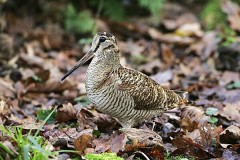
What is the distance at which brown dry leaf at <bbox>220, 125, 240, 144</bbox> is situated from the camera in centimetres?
489

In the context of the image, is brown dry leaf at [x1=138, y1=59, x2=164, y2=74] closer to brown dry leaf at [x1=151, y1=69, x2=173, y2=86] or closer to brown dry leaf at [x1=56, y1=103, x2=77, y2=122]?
brown dry leaf at [x1=151, y1=69, x2=173, y2=86]

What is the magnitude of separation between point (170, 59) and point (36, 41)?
2.19 meters

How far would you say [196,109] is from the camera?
225 inches

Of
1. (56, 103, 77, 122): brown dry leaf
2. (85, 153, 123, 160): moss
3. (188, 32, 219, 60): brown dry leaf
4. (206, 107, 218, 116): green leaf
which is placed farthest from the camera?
(188, 32, 219, 60): brown dry leaf

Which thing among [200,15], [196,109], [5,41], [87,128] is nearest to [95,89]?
[87,128]

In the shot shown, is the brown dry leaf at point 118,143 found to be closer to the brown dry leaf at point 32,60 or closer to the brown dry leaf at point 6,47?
the brown dry leaf at point 32,60

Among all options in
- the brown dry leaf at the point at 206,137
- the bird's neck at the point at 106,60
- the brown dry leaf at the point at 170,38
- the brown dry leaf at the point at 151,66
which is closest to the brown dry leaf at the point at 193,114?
the brown dry leaf at the point at 206,137

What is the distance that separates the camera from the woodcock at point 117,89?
4.94 metres

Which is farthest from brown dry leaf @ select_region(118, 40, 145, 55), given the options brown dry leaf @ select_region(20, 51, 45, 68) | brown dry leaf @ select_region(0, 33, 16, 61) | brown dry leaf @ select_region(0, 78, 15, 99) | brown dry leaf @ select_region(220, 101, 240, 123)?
brown dry leaf @ select_region(220, 101, 240, 123)

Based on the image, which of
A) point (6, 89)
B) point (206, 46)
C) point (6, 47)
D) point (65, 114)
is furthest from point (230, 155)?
point (206, 46)

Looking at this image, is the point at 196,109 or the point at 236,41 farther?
the point at 236,41

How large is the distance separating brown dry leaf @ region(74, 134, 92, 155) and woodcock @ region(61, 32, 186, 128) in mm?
528

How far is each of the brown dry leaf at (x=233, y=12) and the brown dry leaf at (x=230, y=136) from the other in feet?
15.6

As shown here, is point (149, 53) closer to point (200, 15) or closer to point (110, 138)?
point (200, 15)
